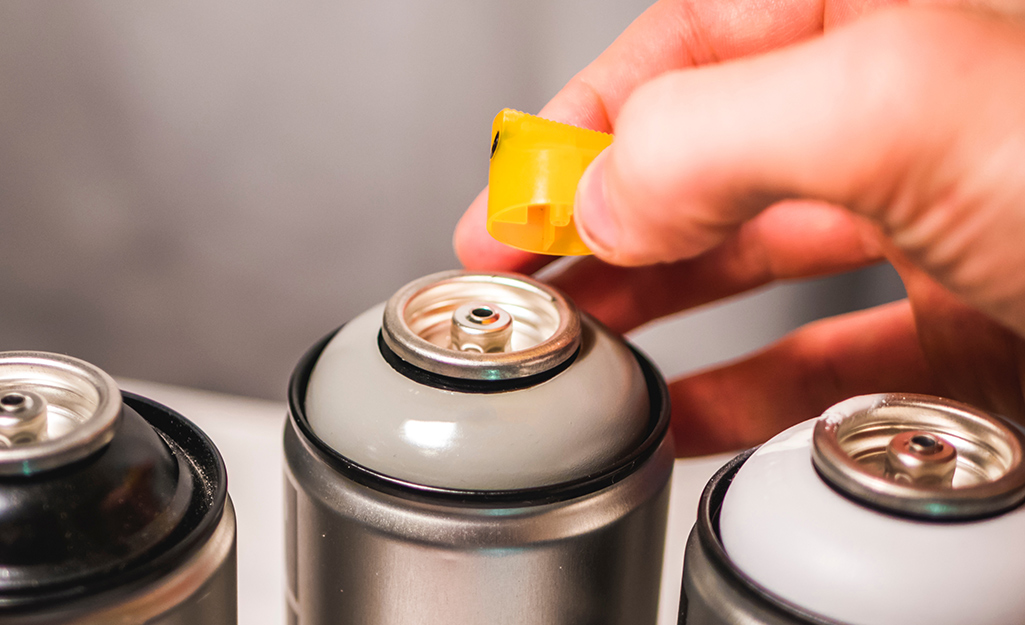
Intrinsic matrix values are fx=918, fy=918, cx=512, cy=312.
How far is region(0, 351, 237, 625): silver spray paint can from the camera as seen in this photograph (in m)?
0.32

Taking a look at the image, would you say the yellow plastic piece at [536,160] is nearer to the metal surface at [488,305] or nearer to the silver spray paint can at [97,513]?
the metal surface at [488,305]

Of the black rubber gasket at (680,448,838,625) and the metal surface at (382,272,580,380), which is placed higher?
Result: the metal surface at (382,272,580,380)

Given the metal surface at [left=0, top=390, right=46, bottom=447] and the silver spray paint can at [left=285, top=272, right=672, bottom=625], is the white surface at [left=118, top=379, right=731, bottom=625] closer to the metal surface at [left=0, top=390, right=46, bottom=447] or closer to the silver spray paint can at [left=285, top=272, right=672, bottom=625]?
the silver spray paint can at [left=285, top=272, right=672, bottom=625]

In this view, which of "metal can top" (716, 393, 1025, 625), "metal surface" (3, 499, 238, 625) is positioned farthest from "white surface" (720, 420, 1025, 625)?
"metal surface" (3, 499, 238, 625)

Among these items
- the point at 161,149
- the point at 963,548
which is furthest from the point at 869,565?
the point at 161,149

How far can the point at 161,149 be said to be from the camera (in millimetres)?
913

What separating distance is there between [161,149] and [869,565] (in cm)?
80

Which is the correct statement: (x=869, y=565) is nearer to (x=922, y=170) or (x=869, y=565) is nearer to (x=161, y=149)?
(x=922, y=170)

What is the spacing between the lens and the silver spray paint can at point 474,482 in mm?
412

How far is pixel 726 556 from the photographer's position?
14.1 inches

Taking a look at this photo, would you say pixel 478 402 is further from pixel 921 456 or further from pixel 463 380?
pixel 921 456

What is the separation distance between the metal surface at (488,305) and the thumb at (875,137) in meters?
0.11

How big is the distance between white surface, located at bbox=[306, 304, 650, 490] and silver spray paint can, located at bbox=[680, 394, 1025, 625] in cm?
7

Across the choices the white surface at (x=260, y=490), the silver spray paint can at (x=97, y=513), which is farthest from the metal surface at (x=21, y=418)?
the white surface at (x=260, y=490)
